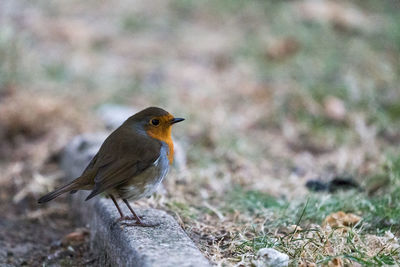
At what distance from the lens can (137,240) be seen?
3004 mm

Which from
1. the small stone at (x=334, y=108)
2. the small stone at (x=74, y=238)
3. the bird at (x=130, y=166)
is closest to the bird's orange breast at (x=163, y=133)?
the bird at (x=130, y=166)

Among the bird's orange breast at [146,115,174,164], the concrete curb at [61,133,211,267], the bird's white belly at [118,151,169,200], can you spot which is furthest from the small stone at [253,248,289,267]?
the bird's orange breast at [146,115,174,164]

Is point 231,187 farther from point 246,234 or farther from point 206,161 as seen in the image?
point 246,234

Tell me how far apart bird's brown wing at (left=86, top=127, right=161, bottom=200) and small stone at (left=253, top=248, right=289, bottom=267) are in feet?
2.99

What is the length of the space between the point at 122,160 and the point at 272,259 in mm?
1107

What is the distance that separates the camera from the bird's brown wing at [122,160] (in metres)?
3.38

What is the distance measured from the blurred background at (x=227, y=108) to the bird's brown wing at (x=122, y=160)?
483 mm

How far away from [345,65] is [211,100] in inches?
75.7

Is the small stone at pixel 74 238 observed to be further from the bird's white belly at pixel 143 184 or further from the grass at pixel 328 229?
the grass at pixel 328 229

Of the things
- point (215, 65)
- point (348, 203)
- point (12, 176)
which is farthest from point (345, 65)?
point (12, 176)

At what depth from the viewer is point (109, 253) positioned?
134 inches

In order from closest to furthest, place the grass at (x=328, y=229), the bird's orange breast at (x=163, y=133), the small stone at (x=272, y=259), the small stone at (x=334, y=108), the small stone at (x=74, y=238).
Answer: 1. the small stone at (x=272, y=259)
2. the grass at (x=328, y=229)
3. the bird's orange breast at (x=163, y=133)
4. the small stone at (x=74, y=238)
5. the small stone at (x=334, y=108)

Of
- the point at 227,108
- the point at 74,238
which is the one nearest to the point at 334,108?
the point at 227,108

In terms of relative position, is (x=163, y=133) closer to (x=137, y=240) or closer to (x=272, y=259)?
(x=137, y=240)
